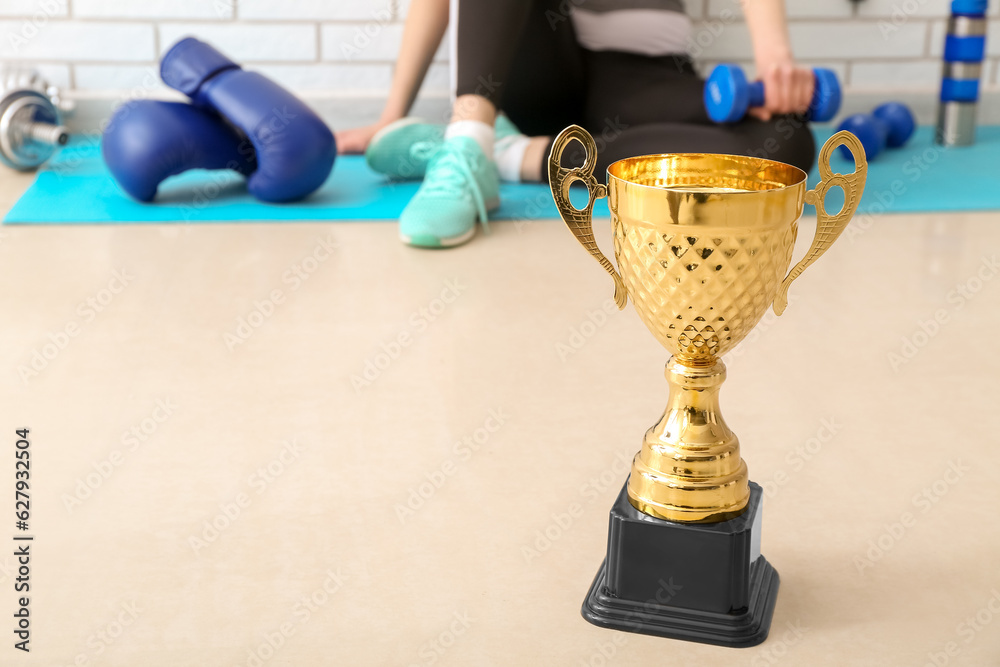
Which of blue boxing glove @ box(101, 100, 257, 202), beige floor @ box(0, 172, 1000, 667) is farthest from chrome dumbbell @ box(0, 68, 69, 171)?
beige floor @ box(0, 172, 1000, 667)

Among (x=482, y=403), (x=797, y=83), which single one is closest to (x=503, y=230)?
(x=797, y=83)

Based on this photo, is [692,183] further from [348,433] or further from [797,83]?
[797,83]

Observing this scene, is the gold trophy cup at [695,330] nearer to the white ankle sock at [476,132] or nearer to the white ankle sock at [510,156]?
the white ankle sock at [476,132]

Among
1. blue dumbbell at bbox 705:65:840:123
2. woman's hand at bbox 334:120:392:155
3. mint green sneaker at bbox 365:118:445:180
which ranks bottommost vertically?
woman's hand at bbox 334:120:392:155

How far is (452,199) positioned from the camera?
1.54 metres

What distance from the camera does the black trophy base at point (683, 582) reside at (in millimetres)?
619

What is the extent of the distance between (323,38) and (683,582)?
2.09 m

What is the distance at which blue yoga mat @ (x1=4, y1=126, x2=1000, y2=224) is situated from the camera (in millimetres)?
1684

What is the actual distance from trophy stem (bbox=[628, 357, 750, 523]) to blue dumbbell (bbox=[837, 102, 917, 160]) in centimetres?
162

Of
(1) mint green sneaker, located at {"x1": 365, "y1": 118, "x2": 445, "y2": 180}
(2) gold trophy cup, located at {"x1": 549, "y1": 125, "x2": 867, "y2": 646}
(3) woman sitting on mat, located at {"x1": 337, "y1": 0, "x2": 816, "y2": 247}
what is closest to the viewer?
(2) gold trophy cup, located at {"x1": 549, "y1": 125, "x2": 867, "y2": 646}

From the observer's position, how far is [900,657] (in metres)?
0.61

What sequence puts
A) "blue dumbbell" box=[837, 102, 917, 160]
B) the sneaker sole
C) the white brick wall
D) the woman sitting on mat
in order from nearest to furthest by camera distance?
the sneaker sole → the woman sitting on mat → "blue dumbbell" box=[837, 102, 917, 160] → the white brick wall

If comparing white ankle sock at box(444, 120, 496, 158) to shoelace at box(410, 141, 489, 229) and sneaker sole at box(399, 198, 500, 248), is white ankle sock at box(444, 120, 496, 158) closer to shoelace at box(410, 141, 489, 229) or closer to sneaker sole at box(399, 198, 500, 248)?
shoelace at box(410, 141, 489, 229)

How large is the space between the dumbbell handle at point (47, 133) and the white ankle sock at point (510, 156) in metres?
0.86
